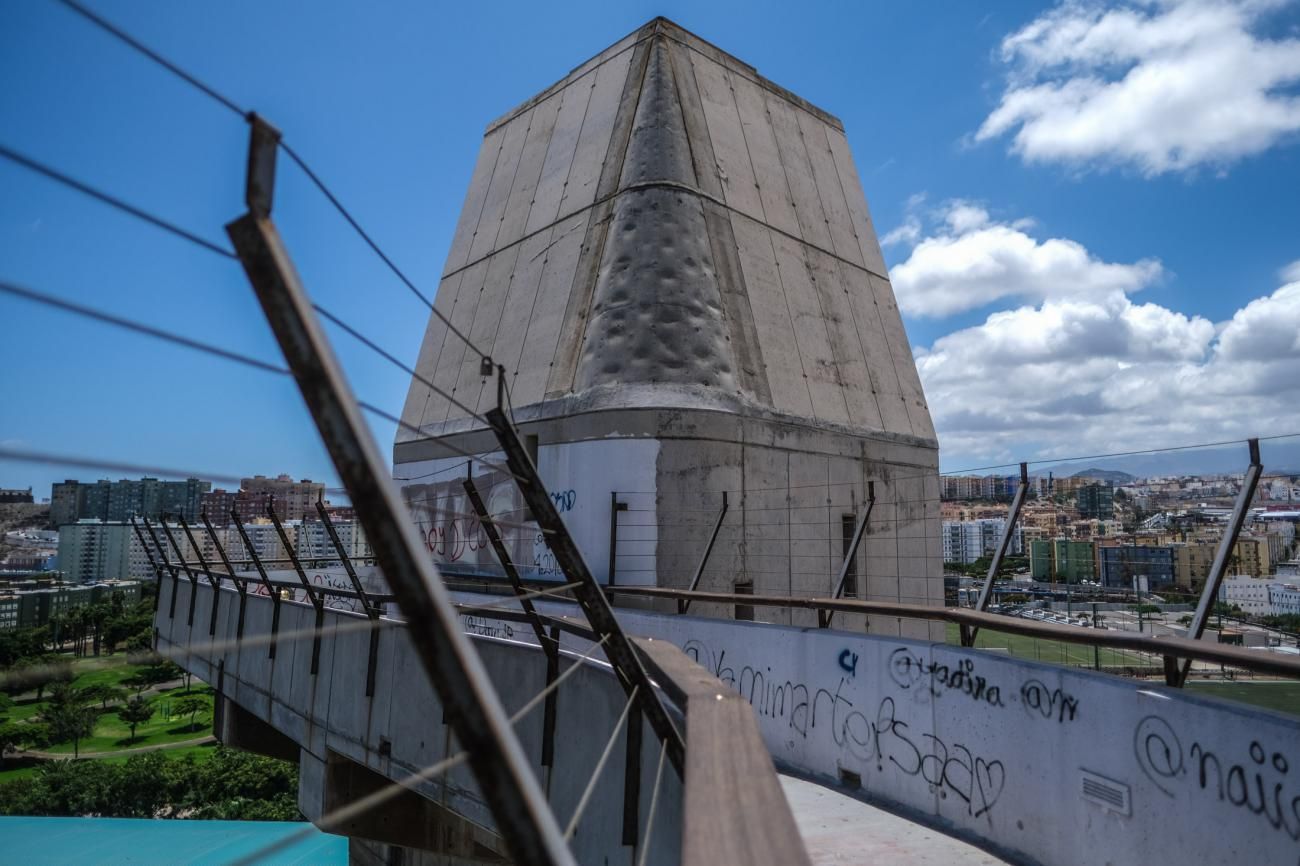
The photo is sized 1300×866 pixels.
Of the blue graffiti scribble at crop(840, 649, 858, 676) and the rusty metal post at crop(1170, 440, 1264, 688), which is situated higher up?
the rusty metal post at crop(1170, 440, 1264, 688)

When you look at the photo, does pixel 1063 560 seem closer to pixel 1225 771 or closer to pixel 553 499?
pixel 1225 771

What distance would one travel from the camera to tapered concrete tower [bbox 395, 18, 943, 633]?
41.0ft

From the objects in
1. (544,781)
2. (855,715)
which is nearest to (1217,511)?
(855,715)

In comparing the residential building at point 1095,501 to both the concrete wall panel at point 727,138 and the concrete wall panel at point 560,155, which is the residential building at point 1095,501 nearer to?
the concrete wall panel at point 727,138

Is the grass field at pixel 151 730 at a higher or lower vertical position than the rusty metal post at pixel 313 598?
lower

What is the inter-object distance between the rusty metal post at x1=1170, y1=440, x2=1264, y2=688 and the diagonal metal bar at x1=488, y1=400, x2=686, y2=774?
3.81m

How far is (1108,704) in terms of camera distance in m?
4.78

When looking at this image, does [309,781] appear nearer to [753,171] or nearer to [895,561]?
[895,561]

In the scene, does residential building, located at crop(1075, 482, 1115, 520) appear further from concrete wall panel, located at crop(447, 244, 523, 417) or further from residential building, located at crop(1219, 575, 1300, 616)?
concrete wall panel, located at crop(447, 244, 523, 417)

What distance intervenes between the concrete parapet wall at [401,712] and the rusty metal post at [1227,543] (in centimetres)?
368

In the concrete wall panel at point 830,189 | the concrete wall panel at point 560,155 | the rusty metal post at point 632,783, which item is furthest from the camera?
the concrete wall panel at point 830,189

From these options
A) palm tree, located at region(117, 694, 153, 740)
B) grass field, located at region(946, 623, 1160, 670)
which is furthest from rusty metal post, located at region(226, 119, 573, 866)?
palm tree, located at region(117, 694, 153, 740)

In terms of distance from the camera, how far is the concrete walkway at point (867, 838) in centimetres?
509

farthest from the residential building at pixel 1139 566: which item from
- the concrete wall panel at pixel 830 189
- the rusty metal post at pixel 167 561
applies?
the rusty metal post at pixel 167 561
